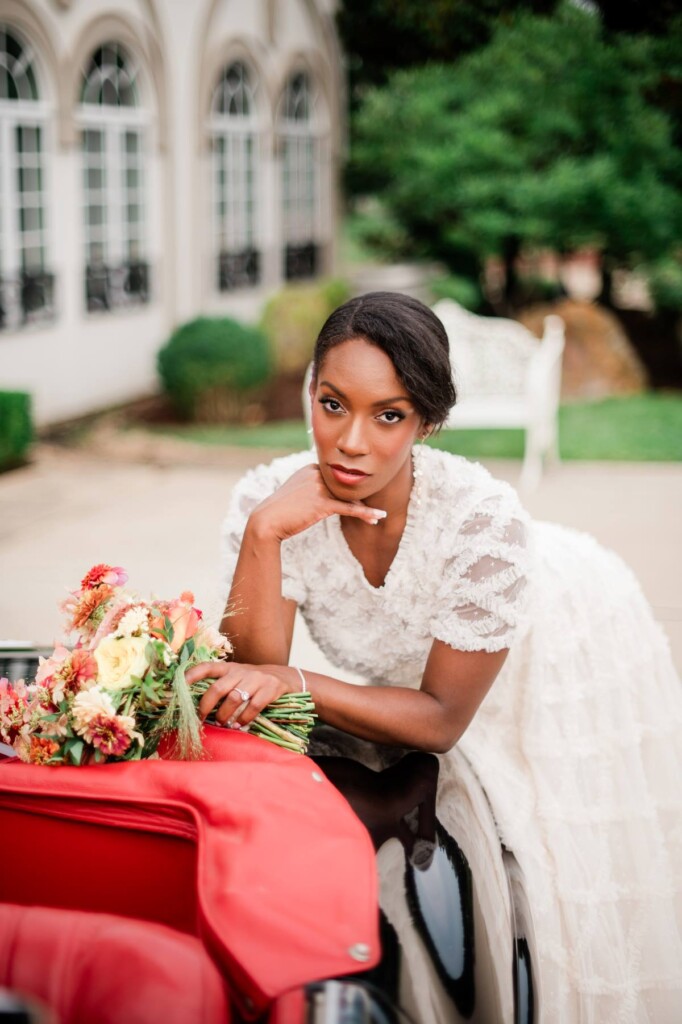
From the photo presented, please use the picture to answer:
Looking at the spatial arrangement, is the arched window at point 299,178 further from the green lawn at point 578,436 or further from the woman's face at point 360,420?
the woman's face at point 360,420

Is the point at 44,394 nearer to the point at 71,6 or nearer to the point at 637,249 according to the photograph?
the point at 71,6

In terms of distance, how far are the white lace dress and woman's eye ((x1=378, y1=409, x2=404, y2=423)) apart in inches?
12.1

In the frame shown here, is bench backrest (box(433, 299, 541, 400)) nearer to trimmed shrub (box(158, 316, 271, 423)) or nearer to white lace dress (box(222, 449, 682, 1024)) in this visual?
trimmed shrub (box(158, 316, 271, 423))

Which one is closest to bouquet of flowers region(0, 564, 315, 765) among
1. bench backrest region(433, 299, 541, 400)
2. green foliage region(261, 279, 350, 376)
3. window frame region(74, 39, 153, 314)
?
bench backrest region(433, 299, 541, 400)

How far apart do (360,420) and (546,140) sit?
12.0m

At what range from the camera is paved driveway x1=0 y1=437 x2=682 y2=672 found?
5.45m

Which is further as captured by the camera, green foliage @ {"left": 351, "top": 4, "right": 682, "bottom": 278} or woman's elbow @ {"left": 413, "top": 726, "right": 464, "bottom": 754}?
green foliage @ {"left": 351, "top": 4, "right": 682, "bottom": 278}

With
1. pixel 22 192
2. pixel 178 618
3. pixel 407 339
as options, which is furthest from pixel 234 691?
pixel 22 192

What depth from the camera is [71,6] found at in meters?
10.5

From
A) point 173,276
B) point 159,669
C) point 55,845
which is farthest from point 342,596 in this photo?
point 173,276

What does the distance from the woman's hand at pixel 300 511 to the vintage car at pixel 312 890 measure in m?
0.54

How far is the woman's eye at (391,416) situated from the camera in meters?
2.09

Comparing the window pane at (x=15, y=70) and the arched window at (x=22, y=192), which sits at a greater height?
the window pane at (x=15, y=70)

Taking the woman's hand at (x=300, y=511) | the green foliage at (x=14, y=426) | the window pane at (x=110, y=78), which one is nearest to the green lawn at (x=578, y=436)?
the green foliage at (x=14, y=426)
